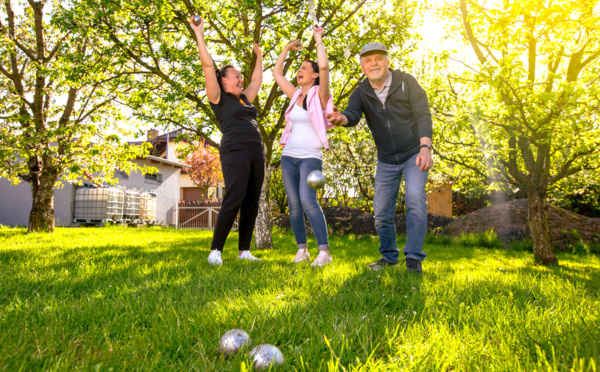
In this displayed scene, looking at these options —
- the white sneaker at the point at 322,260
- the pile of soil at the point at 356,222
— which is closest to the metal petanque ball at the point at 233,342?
the white sneaker at the point at 322,260

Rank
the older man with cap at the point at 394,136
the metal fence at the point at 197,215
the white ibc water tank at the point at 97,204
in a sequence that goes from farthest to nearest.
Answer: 1. the metal fence at the point at 197,215
2. the white ibc water tank at the point at 97,204
3. the older man with cap at the point at 394,136

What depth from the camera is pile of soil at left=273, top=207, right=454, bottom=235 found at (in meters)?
10.4

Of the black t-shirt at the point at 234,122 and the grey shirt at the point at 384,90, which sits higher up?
the grey shirt at the point at 384,90

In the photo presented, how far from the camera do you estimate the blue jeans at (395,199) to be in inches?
144

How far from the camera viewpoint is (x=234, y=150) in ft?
13.8

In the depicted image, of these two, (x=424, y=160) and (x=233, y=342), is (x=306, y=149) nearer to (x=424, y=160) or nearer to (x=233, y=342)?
(x=424, y=160)

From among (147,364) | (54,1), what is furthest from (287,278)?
(54,1)

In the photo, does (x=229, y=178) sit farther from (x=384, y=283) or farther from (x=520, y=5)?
(x=520, y=5)

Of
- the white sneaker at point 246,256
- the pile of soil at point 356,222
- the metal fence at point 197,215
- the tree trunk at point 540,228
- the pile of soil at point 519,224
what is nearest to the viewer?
the white sneaker at point 246,256

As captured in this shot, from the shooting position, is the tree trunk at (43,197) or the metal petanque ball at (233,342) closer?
the metal petanque ball at (233,342)

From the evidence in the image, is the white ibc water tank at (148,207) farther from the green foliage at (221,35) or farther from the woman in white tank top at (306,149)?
the woman in white tank top at (306,149)

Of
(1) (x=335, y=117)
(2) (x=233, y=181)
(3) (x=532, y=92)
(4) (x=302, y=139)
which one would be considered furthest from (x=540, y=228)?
(2) (x=233, y=181)

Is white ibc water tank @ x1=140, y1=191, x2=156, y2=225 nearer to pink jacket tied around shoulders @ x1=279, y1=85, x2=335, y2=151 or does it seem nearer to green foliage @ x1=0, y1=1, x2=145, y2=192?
green foliage @ x1=0, y1=1, x2=145, y2=192

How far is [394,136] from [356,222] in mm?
7336
